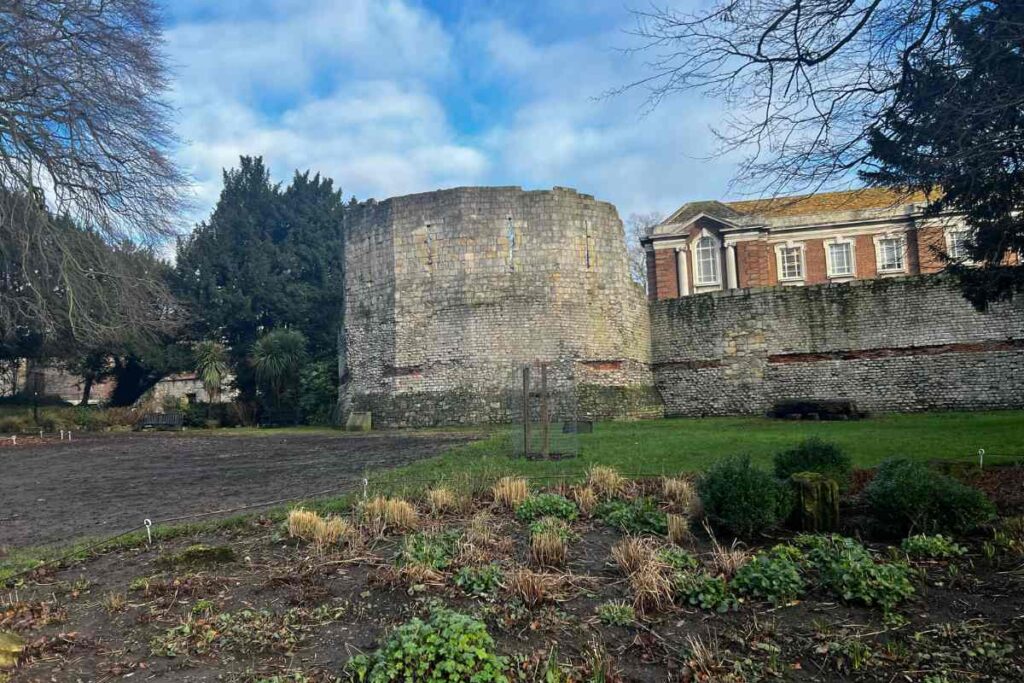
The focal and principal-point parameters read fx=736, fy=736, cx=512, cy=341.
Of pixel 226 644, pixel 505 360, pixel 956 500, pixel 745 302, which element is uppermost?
pixel 745 302

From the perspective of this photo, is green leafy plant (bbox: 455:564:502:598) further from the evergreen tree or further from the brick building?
the brick building

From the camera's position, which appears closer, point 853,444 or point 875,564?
point 875,564

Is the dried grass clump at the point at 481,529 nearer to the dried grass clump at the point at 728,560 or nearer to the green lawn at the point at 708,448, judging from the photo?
the green lawn at the point at 708,448

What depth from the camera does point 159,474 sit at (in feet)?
36.0

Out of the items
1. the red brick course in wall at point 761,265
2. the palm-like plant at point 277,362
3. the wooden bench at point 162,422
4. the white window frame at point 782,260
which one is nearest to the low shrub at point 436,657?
the wooden bench at point 162,422

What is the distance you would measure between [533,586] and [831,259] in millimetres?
32811

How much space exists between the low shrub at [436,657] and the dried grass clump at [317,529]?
6.66 feet

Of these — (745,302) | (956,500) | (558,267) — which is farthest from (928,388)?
(956,500)

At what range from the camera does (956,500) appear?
5.02 metres

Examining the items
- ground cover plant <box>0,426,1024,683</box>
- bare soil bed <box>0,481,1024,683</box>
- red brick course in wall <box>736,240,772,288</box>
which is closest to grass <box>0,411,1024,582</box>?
ground cover plant <box>0,426,1024,683</box>

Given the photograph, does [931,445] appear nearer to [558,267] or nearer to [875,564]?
[875,564]

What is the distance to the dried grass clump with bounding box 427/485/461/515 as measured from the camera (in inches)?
261

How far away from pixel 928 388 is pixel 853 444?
10.8m

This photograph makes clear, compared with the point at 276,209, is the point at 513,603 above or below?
below
